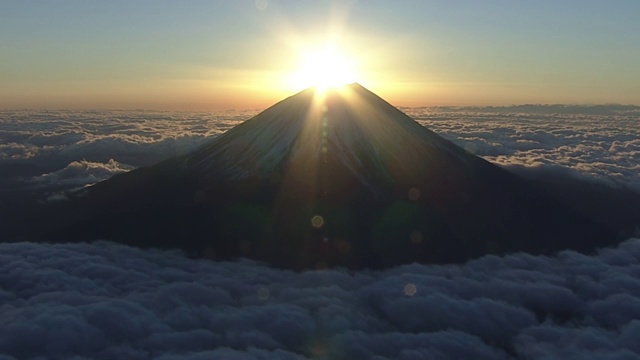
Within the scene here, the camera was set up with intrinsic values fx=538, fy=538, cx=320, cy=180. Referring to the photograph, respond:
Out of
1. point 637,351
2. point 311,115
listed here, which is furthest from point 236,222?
point 637,351

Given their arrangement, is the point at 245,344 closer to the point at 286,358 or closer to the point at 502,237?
the point at 286,358

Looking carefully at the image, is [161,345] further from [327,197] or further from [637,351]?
[327,197]

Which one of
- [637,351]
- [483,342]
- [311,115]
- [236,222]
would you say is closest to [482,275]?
[483,342]

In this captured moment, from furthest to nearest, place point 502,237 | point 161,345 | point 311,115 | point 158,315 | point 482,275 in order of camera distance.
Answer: point 311,115
point 502,237
point 482,275
point 158,315
point 161,345

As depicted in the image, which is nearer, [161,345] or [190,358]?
[190,358]

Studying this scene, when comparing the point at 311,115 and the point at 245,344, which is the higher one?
the point at 311,115

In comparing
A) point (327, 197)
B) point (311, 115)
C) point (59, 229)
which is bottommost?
point (59, 229)

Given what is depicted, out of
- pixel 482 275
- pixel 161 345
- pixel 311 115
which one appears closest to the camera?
pixel 161 345
